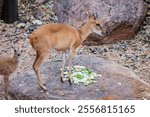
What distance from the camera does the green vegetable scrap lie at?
784 cm

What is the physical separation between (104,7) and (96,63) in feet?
7.12

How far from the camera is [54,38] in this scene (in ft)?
24.4

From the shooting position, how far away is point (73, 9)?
420 inches

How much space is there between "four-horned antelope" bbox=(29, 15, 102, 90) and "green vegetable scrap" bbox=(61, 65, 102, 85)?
0.28 m

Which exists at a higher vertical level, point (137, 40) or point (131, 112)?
point (131, 112)

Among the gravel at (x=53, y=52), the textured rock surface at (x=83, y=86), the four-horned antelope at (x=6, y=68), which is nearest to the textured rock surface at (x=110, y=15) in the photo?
the gravel at (x=53, y=52)

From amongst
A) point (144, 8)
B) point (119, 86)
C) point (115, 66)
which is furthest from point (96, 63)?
point (144, 8)

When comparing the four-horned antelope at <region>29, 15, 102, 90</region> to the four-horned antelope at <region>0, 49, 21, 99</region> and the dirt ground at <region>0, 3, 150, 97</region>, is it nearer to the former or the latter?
the four-horned antelope at <region>0, 49, 21, 99</region>

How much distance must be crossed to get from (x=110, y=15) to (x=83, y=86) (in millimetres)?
3114

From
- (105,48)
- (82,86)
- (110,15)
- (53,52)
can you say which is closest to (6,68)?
(82,86)

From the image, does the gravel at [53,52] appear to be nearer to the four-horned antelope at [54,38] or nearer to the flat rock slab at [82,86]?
the flat rock slab at [82,86]

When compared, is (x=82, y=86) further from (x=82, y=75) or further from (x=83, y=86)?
(x=82, y=75)

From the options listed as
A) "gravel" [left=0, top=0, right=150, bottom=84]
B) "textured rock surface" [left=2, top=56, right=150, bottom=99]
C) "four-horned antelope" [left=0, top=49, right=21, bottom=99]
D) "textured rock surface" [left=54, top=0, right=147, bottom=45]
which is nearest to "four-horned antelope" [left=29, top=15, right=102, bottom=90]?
"textured rock surface" [left=2, top=56, right=150, bottom=99]

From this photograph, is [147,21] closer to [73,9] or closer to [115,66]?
[73,9]
